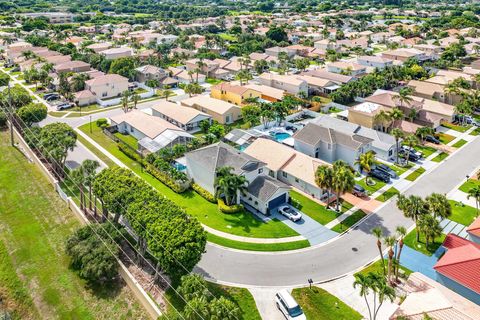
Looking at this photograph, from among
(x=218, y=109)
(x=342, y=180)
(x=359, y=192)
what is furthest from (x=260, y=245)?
(x=218, y=109)

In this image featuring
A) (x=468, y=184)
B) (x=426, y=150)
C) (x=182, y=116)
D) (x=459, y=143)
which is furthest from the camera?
(x=182, y=116)

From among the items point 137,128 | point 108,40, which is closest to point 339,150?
point 137,128

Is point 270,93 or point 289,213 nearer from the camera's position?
point 289,213

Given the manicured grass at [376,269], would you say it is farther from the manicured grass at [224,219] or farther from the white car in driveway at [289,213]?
the white car in driveway at [289,213]

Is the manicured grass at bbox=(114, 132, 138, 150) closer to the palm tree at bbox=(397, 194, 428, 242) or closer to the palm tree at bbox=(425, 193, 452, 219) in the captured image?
the palm tree at bbox=(397, 194, 428, 242)

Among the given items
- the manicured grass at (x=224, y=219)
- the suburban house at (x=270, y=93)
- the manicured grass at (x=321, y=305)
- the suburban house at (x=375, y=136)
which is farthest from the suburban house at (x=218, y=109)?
the manicured grass at (x=321, y=305)

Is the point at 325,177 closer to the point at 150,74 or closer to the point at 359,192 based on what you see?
the point at 359,192
